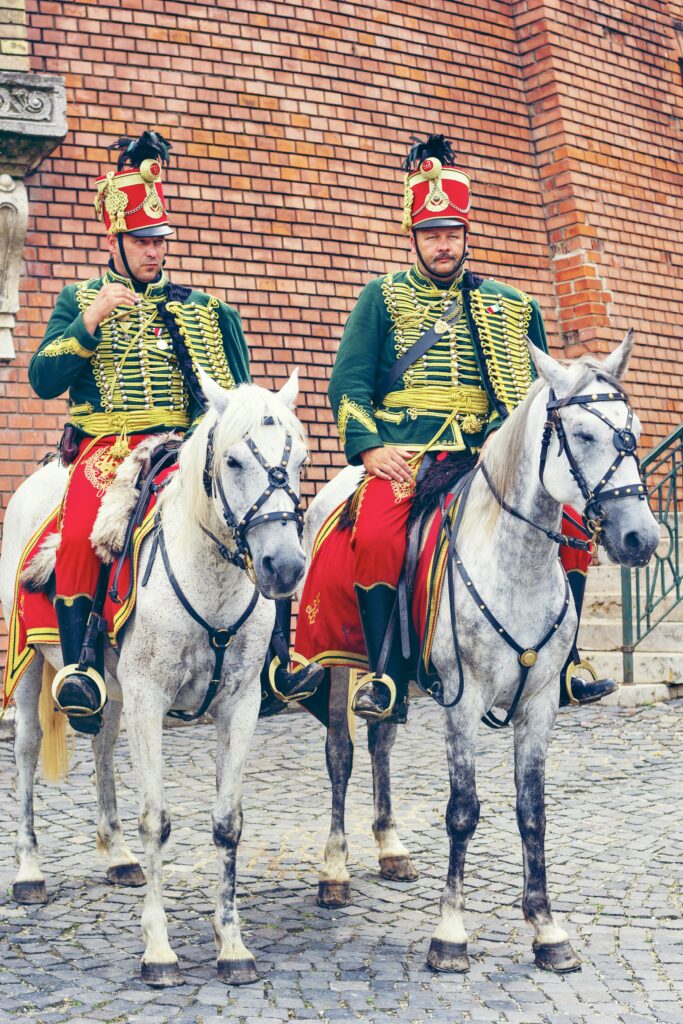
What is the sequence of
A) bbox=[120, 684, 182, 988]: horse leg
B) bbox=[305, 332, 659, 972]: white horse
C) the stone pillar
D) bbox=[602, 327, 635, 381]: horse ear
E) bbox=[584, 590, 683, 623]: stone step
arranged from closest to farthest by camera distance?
bbox=[305, 332, 659, 972]: white horse, bbox=[602, 327, 635, 381]: horse ear, bbox=[120, 684, 182, 988]: horse leg, the stone pillar, bbox=[584, 590, 683, 623]: stone step

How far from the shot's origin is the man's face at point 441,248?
559cm

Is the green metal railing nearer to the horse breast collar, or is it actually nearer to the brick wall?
the horse breast collar

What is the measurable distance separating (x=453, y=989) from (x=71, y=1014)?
1330 millimetres

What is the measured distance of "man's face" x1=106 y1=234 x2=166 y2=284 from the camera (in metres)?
5.49

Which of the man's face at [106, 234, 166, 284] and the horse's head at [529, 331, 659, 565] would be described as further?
the man's face at [106, 234, 166, 284]

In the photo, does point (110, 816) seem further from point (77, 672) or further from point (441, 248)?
point (441, 248)

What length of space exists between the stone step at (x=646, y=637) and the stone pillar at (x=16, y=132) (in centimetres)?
508

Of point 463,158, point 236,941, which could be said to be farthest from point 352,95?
point 236,941

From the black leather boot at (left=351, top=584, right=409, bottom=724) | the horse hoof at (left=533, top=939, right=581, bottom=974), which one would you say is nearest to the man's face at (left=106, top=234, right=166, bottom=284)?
the black leather boot at (left=351, top=584, right=409, bottom=724)

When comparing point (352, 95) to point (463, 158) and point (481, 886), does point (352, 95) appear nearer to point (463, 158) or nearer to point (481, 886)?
point (463, 158)

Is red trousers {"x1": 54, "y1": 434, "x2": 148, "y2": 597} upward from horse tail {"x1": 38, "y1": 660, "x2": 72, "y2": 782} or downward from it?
upward

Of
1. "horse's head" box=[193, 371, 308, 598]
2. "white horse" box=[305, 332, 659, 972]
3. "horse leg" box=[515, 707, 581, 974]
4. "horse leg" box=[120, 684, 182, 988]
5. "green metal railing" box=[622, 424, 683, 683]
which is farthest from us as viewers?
"green metal railing" box=[622, 424, 683, 683]

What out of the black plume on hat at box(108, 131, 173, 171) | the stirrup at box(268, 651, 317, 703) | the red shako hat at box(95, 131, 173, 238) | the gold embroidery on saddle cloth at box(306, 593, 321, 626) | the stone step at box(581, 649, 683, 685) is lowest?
the stone step at box(581, 649, 683, 685)

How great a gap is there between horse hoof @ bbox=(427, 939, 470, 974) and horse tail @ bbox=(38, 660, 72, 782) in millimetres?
2222
